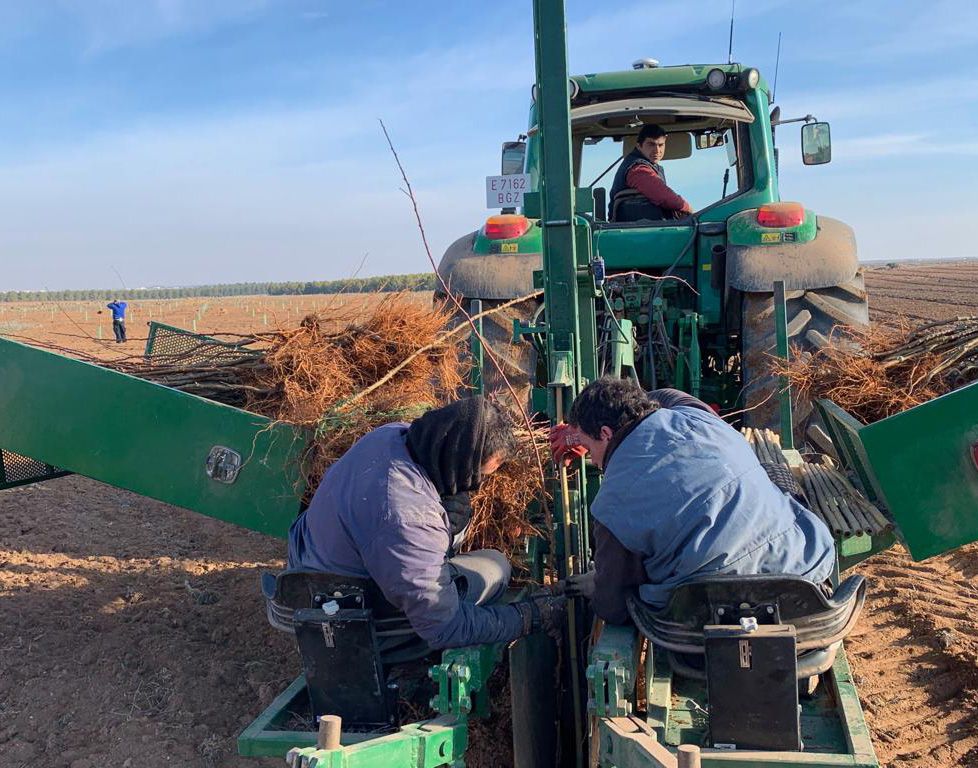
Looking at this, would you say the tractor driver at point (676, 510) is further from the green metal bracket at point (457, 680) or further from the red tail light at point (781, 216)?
the red tail light at point (781, 216)

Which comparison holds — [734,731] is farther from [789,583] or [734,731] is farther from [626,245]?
[626,245]

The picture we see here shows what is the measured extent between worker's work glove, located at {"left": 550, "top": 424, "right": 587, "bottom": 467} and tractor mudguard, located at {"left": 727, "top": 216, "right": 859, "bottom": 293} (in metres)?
2.26

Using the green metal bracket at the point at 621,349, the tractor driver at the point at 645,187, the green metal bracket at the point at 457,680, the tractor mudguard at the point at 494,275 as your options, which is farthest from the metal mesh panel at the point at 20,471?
the tractor driver at the point at 645,187

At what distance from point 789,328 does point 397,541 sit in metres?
3.06

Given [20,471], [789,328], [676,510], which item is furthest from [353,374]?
[789,328]

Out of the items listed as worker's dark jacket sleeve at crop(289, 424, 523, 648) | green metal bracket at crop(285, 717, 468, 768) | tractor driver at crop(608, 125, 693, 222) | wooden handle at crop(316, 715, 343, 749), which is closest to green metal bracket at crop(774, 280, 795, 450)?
tractor driver at crop(608, 125, 693, 222)

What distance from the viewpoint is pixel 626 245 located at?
5402 millimetres

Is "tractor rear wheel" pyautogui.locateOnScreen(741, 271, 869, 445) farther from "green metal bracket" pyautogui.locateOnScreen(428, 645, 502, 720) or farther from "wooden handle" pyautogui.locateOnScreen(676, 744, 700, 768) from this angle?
"wooden handle" pyautogui.locateOnScreen(676, 744, 700, 768)

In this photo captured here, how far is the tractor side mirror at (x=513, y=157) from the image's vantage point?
626 centimetres

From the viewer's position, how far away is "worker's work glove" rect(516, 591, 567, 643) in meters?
2.82

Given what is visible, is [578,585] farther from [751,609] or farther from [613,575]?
[751,609]

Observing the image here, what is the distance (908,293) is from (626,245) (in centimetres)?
2909

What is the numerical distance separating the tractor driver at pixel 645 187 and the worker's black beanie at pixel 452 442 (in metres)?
3.34

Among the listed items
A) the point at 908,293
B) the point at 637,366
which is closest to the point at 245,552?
the point at 637,366
